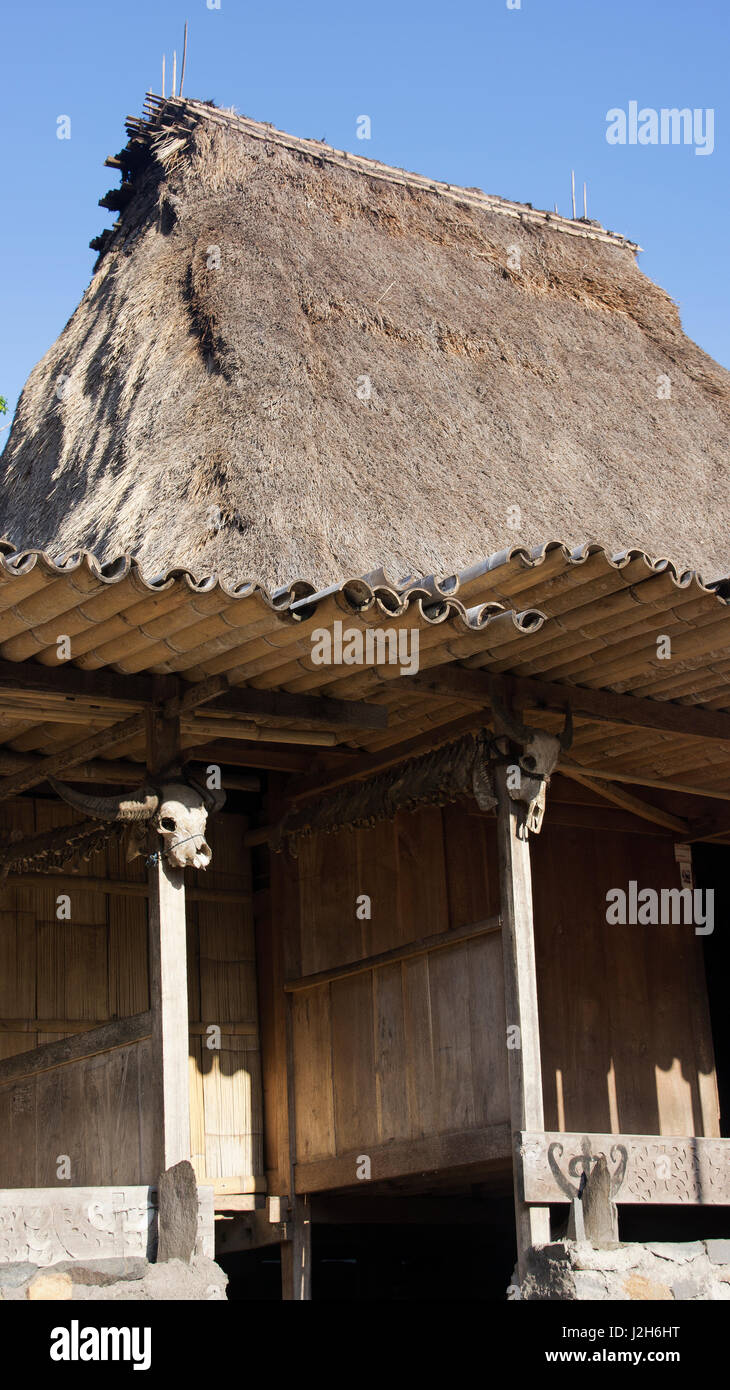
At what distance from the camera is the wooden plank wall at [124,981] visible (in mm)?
7418

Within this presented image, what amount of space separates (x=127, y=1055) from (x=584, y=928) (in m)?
2.90

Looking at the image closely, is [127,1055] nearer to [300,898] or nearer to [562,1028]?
[300,898]

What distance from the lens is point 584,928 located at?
7848 millimetres

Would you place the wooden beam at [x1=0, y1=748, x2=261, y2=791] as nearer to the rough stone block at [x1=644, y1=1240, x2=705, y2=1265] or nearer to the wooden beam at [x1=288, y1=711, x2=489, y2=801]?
the wooden beam at [x1=288, y1=711, x2=489, y2=801]

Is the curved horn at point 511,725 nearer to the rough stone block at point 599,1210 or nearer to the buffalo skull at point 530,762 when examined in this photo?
the buffalo skull at point 530,762

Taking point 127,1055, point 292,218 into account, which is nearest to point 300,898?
point 127,1055

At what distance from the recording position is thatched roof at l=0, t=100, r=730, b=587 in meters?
8.66

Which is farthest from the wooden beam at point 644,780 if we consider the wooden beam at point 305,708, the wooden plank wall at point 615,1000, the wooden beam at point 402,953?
Result: the wooden beam at point 305,708

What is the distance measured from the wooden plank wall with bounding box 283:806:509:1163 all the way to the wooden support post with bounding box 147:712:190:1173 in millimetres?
1491

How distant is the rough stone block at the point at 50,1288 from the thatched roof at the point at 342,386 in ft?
12.3

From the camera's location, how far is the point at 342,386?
962 cm

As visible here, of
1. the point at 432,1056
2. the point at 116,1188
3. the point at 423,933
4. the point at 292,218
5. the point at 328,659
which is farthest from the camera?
the point at 292,218

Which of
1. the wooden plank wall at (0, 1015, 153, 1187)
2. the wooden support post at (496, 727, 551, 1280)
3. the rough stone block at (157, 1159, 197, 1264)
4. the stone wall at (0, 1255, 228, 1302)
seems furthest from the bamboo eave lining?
the stone wall at (0, 1255, 228, 1302)

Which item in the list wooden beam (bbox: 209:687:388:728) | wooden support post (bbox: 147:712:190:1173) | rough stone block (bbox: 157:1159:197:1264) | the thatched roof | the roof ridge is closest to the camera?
rough stone block (bbox: 157:1159:197:1264)
